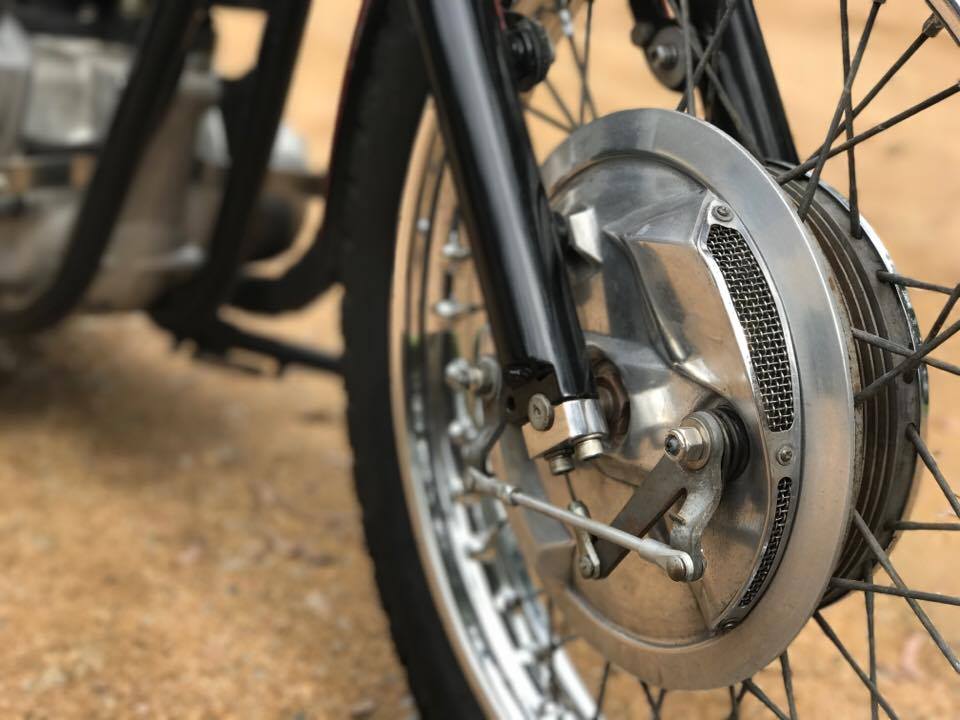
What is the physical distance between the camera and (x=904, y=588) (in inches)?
35.7

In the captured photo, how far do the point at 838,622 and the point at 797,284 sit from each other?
99 centimetres

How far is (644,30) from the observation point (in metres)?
1.11

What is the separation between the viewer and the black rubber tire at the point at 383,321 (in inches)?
50.9

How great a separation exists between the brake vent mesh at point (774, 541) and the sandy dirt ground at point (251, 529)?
0.14 meters

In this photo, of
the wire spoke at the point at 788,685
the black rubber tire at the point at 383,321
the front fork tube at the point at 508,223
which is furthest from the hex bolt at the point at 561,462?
the black rubber tire at the point at 383,321

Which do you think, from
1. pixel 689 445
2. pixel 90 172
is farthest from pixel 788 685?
pixel 90 172

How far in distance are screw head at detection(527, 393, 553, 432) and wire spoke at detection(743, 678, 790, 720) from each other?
304 millimetres

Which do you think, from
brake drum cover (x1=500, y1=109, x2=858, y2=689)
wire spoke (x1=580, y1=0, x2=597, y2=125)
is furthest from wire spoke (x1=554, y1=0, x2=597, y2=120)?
brake drum cover (x1=500, y1=109, x2=858, y2=689)

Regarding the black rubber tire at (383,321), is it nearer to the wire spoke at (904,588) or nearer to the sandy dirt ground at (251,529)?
the sandy dirt ground at (251,529)

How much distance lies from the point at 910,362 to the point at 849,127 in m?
0.21

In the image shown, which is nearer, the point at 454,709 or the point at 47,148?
the point at 454,709

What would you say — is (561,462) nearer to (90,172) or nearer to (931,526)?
(931,526)

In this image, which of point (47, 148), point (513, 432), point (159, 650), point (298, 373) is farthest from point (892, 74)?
point (298, 373)

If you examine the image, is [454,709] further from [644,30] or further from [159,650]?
[644,30]
